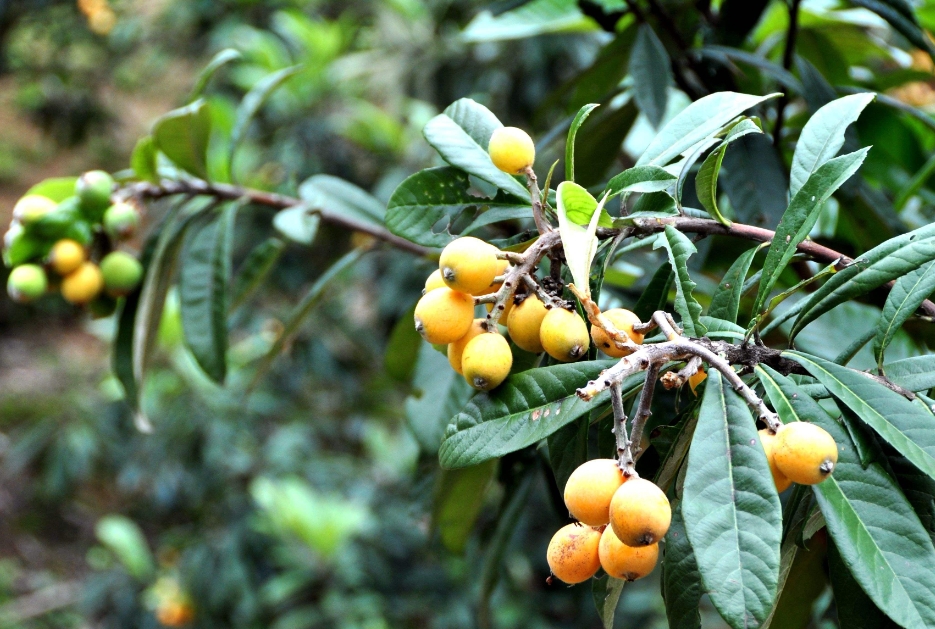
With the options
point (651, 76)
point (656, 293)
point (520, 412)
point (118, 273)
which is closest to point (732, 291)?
point (656, 293)

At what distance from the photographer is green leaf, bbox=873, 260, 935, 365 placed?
48 centimetres

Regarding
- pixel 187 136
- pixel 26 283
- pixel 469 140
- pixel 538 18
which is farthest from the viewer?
pixel 538 18

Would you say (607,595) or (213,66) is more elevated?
(213,66)

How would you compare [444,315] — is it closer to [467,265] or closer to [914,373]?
[467,265]

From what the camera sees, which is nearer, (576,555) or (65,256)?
(576,555)

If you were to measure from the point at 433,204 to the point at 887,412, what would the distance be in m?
0.34

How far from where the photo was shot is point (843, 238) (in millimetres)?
936

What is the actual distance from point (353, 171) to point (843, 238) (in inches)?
76.6

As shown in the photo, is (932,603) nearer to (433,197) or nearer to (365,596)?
(433,197)

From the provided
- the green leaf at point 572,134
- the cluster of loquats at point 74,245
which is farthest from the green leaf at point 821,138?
the cluster of loquats at point 74,245

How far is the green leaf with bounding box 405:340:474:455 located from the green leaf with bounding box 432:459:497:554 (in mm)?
65

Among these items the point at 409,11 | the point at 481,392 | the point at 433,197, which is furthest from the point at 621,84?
the point at 409,11

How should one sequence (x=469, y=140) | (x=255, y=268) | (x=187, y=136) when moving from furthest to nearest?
(x=255, y=268) < (x=187, y=136) < (x=469, y=140)

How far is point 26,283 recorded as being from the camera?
838mm
